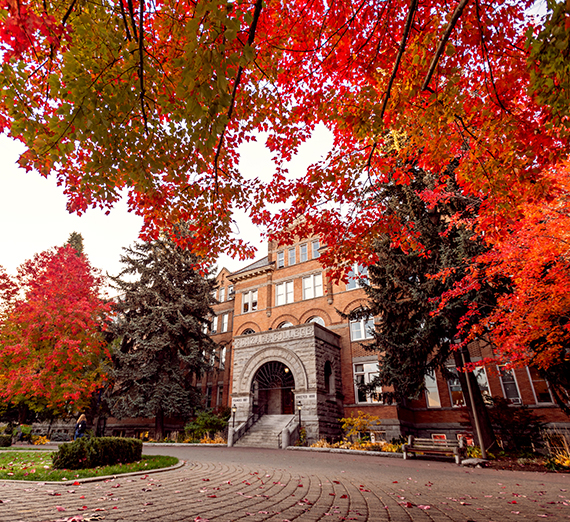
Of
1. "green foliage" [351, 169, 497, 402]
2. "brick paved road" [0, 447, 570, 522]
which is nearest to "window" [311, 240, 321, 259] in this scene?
"green foliage" [351, 169, 497, 402]

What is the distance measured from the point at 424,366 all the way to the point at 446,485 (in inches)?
338

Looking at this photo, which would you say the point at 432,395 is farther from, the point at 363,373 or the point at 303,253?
the point at 303,253

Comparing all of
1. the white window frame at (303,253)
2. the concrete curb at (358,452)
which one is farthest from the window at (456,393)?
the white window frame at (303,253)

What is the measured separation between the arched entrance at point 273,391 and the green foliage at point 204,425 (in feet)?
8.83

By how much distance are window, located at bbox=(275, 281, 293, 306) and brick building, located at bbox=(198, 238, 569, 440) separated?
83 mm

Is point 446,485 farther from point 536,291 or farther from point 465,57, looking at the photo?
point 465,57

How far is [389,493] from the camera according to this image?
570cm

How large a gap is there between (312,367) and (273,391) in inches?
236

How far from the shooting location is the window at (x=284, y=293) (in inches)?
1074

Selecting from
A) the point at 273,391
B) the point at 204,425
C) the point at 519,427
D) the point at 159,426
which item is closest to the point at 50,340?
the point at 159,426

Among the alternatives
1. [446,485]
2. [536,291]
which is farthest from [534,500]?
[536,291]

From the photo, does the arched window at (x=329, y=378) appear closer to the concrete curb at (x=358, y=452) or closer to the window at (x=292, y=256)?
the concrete curb at (x=358, y=452)

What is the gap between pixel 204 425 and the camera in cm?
2198

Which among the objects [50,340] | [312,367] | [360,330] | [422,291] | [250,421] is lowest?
[250,421]
